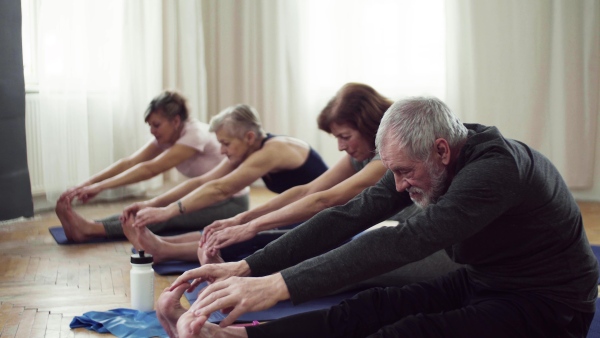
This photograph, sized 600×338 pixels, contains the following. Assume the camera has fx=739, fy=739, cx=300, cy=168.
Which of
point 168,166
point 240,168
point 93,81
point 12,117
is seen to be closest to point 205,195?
point 240,168

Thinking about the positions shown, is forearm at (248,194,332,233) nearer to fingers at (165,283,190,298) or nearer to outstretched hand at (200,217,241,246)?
outstretched hand at (200,217,241,246)

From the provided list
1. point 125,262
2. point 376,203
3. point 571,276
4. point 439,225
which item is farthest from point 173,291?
point 125,262

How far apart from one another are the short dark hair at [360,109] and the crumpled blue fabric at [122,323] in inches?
37.0

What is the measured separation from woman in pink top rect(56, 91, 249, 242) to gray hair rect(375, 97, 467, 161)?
7.83 ft

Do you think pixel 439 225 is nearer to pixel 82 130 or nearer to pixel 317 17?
pixel 82 130

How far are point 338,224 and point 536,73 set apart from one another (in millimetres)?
3854

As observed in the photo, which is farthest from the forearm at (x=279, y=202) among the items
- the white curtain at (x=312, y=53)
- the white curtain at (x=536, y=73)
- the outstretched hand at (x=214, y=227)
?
the white curtain at (x=312, y=53)

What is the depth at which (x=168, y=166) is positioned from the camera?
392 centimetres

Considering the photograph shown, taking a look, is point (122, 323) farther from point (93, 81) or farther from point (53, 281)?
point (93, 81)

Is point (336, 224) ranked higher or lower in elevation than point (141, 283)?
higher

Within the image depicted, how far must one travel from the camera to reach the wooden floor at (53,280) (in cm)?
238

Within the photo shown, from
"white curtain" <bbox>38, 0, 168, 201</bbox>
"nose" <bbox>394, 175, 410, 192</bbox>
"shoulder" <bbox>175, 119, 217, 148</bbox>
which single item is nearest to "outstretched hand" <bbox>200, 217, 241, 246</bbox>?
"nose" <bbox>394, 175, 410, 192</bbox>

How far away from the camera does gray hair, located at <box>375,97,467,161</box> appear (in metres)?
1.55

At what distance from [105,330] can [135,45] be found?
359cm
